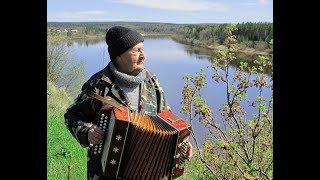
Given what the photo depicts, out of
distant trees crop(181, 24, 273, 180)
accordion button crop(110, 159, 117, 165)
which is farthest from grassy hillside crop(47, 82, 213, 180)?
accordion button crop(110, 159, 117, 165)

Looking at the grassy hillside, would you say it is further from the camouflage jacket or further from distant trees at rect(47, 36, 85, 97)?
distant trees at rect(47, 36, 85, 97)

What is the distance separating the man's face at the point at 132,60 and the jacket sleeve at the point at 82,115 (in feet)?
0.71

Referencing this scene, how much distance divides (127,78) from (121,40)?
0.22 meters

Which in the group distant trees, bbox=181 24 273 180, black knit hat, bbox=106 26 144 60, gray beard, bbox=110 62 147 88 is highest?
black knit hat, bbox=106 26 144 60

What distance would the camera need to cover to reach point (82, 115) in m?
2.57

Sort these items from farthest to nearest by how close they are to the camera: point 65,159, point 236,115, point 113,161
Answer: point 65,159
point 236,115
point 113,161

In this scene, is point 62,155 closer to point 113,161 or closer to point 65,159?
point 65,159

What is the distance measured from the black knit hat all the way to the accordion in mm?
344

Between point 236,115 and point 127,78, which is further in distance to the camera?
point 236,115

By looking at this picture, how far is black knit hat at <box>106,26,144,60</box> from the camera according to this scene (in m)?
2.52

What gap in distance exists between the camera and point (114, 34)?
2592mm

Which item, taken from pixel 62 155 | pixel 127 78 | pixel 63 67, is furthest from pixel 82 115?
pixel 63 67
